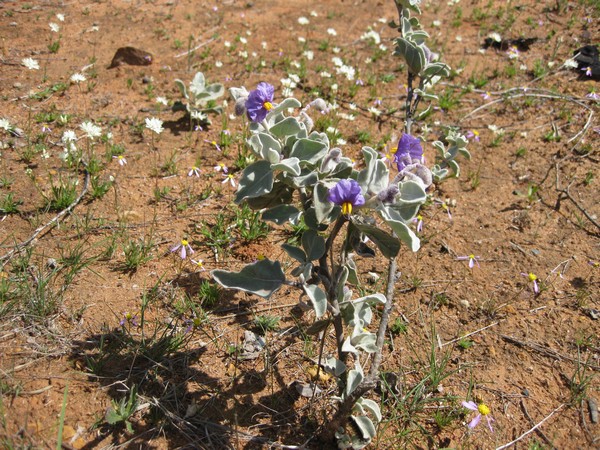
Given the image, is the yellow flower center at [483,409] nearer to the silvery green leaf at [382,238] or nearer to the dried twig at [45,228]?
the silvery green leaf at [382,238]

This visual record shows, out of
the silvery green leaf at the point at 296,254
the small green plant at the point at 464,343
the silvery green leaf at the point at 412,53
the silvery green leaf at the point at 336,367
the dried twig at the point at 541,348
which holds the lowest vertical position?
the small green plant at the point at 464,343

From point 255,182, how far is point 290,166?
0.18m

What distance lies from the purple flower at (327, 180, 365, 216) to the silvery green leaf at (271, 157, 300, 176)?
0.16 meters

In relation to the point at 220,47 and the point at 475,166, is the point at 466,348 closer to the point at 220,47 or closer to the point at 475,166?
the point at 475,166

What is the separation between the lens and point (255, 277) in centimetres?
203

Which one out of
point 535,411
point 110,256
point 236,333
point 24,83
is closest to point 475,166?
point 535,411

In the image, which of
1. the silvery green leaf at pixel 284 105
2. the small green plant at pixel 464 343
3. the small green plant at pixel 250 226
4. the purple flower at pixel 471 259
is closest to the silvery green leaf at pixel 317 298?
the silvery green leaf at pixel 284 105

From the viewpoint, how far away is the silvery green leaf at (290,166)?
1.81 meters

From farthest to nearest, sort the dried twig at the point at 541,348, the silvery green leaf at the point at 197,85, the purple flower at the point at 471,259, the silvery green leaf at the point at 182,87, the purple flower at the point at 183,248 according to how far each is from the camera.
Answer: the silvery green leaf at the point at 197,85, the silvery green leaf at the point at 182,87, the purple flower at the point at 471,259, the purple flower at the point at 183,248, the dried twig at the point at 541,348

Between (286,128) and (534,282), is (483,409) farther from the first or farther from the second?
(286,128)

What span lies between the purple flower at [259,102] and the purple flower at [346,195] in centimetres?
45

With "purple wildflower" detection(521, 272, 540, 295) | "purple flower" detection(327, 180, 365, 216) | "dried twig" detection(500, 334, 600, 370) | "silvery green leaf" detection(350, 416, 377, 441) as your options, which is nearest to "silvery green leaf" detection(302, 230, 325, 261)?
"purple flower" detection(327, 180, 365, 216)

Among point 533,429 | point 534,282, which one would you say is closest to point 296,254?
point 533,429

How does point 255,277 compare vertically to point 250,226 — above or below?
above
